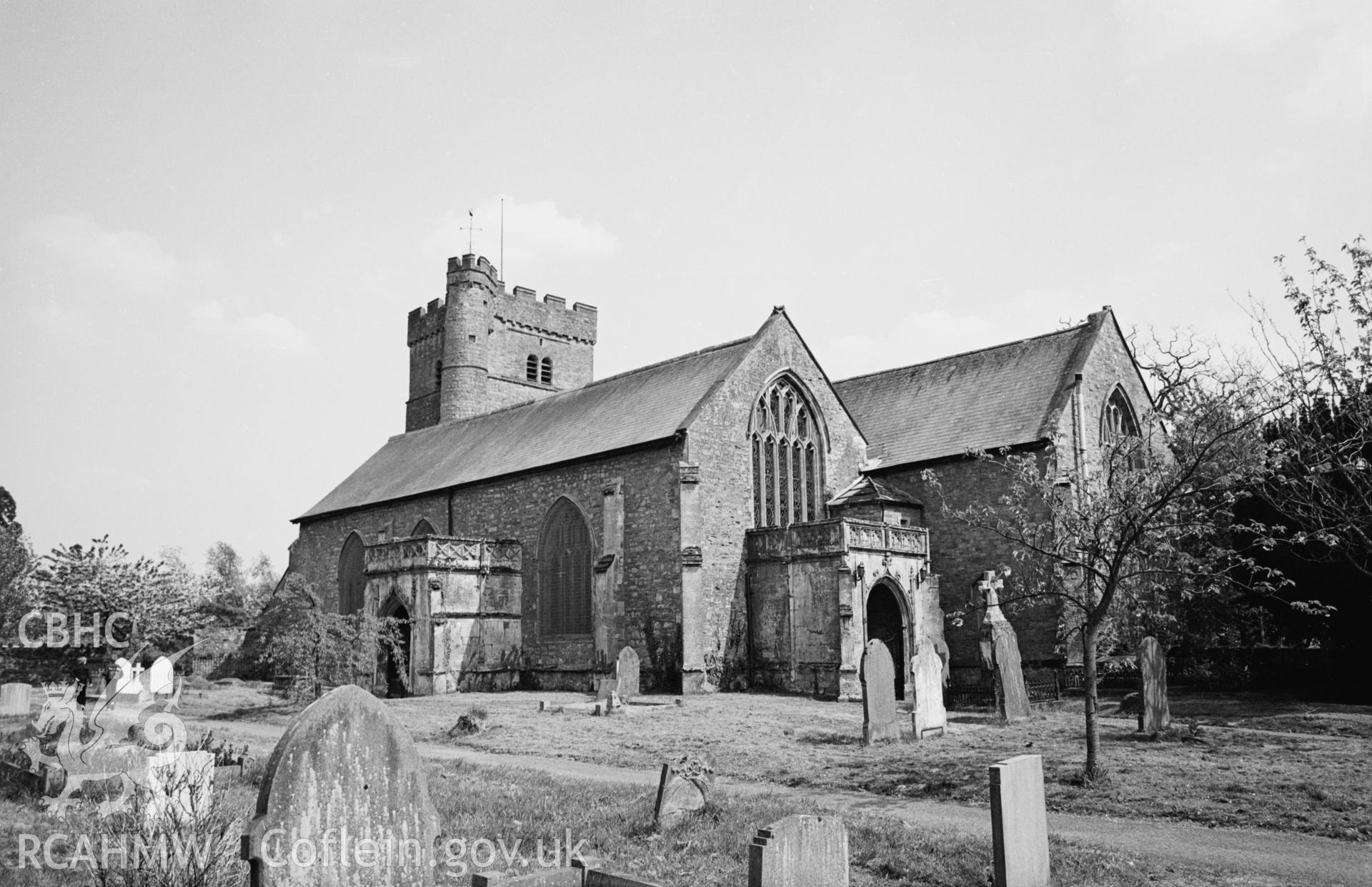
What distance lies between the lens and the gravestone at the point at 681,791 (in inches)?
403

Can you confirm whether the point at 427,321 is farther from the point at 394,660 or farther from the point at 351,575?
the point at 394,660

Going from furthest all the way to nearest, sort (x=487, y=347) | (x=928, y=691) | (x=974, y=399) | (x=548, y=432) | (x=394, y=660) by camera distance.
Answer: (x=487, y=347)
(x=548, y=432)
(x=974, y=399)
(x=394, y=660)
(x=928, y=691)

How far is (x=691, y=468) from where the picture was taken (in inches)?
1164

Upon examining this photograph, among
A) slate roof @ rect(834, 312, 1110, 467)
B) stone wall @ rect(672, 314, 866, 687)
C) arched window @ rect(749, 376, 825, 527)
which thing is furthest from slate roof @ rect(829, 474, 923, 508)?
slate roof @ rect(834, 312, 1110, 467)

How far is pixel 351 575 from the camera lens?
42562 mm

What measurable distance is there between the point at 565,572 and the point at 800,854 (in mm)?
26345

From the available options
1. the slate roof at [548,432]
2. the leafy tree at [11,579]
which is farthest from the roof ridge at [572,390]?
the leafy tree at [11,579]

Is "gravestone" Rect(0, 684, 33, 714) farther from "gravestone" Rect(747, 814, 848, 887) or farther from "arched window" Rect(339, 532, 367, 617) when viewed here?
"gravestone" Rect(747, 814, 848, 887)

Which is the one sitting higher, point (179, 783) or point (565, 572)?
point (565, 572)

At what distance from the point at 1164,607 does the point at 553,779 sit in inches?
780

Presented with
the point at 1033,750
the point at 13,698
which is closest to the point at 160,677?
the point at 13,698

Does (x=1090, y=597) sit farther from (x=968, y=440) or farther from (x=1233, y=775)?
(x=968, y=440)

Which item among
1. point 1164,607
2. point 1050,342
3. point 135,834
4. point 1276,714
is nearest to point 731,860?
point 135,834

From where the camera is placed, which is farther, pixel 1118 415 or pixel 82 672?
pixel 1118 415
